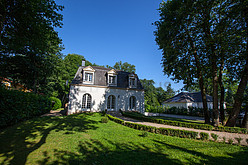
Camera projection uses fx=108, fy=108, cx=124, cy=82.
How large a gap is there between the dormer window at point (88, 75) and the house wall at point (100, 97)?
100cm

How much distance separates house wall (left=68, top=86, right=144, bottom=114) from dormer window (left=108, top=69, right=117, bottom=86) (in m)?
1.12

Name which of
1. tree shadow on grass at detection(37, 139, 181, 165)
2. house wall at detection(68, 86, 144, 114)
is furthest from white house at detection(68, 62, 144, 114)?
tree shadow on grass at detection(37, 139, 181, 165)

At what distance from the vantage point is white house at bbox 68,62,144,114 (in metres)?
17.2

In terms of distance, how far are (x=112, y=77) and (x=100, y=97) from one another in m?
4.29

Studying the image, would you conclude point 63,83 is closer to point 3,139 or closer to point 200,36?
point 3,139

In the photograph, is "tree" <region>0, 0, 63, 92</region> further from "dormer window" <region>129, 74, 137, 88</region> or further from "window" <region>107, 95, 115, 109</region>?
"dormer window" <region>129, 74, 137, 88</region>

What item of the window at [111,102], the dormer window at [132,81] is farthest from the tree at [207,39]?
the window at [111,102]

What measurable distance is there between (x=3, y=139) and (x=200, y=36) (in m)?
16.4

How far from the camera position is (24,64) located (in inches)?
676

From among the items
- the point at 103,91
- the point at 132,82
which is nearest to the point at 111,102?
the point at 103,91

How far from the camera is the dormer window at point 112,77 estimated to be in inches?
774

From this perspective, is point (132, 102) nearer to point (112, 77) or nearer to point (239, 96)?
point (112, 77)

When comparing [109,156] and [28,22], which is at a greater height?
[28,22]

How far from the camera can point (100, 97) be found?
728 inches
